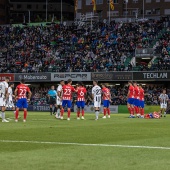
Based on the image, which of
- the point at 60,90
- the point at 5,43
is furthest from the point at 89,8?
the point at 60,90

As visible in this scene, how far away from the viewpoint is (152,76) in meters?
66.5

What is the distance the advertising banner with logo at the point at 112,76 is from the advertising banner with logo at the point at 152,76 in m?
0.80

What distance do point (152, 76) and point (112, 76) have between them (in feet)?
16.2

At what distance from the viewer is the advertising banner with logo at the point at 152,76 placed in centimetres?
6581

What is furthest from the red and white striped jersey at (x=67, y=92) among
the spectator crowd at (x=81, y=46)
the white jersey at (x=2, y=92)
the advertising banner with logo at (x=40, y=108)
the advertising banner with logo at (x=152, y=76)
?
the spectator crowd at (x=81, y=46)

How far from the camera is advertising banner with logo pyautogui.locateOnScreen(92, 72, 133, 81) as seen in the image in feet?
222

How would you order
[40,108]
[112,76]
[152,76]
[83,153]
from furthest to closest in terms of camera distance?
[112,76] < [152,76] < [40,108] < [83,153]

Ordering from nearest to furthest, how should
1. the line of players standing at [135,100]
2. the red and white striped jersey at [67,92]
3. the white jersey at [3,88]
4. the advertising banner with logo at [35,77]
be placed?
the white jersey at [3,88]
the red and white striped jersey at [67,92]
the line of players standing at [135,100]
the advertising banner with logo at [35,77]

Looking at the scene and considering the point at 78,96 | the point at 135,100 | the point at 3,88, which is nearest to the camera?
the point at 3,88

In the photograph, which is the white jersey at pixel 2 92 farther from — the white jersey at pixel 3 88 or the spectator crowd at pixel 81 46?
the spectator crowd at pixel 81 46

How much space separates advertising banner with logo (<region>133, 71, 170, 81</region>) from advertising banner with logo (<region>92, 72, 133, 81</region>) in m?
0.80

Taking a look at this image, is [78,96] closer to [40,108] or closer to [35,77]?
[40,108]

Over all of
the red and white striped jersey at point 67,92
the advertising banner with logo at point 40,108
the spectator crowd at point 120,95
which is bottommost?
the advertising banner with logo at point 40,108

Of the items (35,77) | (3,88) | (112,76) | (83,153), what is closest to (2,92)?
(3,88)
